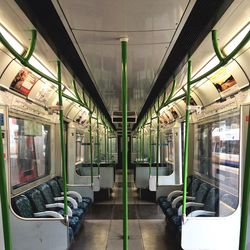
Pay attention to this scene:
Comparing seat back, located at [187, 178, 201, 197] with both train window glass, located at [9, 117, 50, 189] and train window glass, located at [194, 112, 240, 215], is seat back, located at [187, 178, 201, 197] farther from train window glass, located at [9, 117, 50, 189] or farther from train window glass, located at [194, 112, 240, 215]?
train window glass, located at [9, 117, 50, 189]

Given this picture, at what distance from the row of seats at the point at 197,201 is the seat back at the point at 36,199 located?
2.15 metres

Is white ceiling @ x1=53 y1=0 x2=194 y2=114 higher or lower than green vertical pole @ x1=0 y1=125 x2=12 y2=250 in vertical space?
higher

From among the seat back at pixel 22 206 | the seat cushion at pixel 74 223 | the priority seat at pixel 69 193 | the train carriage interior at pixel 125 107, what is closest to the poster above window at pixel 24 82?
the train carriage interior at pixel 125 107

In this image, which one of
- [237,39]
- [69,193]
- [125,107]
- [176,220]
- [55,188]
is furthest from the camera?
[69,193]

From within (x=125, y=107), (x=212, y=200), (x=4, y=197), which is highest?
(x=125, y=107)

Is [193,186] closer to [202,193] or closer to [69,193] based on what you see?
[202,193]

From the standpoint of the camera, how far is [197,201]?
222 inches

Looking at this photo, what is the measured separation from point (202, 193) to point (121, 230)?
1.75 metres

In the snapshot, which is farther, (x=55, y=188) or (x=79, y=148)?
(x=79, y=148)

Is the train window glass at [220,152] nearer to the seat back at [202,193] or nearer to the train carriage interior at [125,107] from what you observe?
the train carriage interior at [125,107]

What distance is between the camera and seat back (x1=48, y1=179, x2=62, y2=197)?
20.0 ft

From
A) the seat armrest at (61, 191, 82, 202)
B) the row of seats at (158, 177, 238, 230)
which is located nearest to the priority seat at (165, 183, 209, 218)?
the row of seats at (158, 177, 238, 230)

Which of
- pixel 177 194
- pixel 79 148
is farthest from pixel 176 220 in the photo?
pixel 79 148

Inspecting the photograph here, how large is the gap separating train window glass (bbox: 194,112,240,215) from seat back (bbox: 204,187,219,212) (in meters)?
0.10
